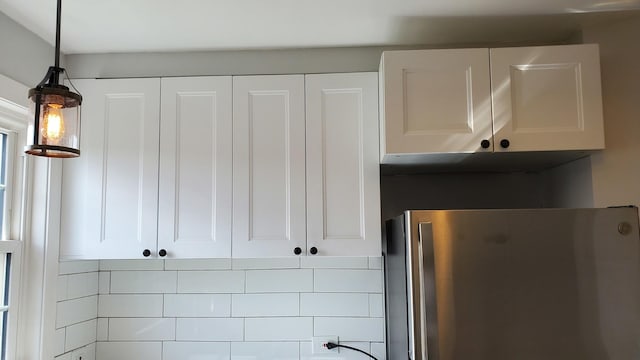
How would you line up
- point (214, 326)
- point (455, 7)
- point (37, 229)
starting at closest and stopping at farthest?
point (455, 7)
point (37, 229)
point (214, 326)

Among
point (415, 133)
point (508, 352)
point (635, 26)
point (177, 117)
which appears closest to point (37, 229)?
point (177, 117)

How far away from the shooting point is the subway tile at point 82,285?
2.11 m

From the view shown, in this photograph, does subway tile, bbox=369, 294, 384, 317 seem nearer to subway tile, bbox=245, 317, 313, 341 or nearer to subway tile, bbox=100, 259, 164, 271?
subway tile, bbox=245, 317, 313, 341

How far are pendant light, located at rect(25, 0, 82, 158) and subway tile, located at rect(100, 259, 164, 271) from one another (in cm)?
117

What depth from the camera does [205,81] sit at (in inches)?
82.2

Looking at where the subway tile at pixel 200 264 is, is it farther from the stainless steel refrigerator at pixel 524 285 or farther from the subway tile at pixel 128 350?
the stainless steel refrigerator at pixel 524 285

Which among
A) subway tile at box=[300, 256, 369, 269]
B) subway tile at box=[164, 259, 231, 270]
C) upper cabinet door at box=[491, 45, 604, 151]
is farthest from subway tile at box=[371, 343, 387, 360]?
upper cabinet door at box=[491, 45, 604, 151]

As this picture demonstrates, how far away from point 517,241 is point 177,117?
138 centimetres

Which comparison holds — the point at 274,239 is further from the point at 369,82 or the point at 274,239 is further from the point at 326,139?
the point at 369,82

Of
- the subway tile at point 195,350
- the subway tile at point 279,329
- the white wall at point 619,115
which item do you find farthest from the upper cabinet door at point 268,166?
the white wall at point 619,115

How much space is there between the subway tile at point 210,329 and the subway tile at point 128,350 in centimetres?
12

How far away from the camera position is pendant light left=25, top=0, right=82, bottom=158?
118 cm

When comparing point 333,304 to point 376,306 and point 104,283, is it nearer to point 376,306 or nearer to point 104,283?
point 376,306

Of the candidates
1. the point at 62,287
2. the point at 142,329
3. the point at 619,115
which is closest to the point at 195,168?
the point at 62,287
